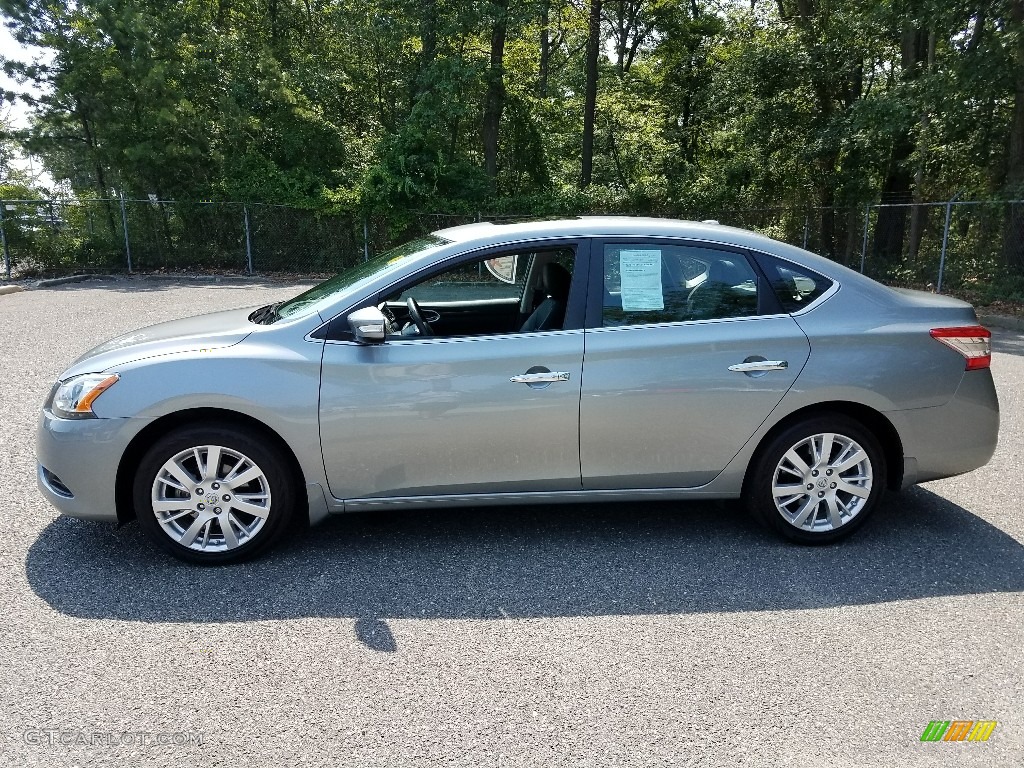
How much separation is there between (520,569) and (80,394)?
7.62 ft

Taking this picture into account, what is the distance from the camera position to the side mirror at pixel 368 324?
3.77 m

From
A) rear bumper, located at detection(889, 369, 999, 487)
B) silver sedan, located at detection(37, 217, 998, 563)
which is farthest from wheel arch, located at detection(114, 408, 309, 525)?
rear bumper, located at detection(889, 369, 999, 487)

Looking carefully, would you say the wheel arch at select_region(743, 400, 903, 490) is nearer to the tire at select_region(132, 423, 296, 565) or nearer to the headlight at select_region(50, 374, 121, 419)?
the tire at select_region(132, 423, 296, 565)

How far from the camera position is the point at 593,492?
4.08 meters

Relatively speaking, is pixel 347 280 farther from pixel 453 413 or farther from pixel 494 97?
pixel 494 97

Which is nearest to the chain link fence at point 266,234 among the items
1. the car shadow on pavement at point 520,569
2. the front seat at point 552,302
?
the car shadow on pavement at point 520,569

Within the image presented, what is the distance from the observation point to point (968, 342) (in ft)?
13.7

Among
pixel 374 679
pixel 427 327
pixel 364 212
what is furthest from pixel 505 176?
pixel 374 679

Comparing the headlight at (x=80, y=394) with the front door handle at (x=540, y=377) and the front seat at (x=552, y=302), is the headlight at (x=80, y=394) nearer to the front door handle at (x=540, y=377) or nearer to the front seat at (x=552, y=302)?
the front door handle at (x=540, y=377)

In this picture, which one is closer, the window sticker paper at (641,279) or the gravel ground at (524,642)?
the gravel ground at (524,642)

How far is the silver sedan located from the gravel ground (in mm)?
321

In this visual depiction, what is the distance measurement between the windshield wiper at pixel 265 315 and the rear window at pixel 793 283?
8.80ft

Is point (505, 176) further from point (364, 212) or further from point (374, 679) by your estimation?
point (374, 679)

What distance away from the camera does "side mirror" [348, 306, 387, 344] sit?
12.4ft
